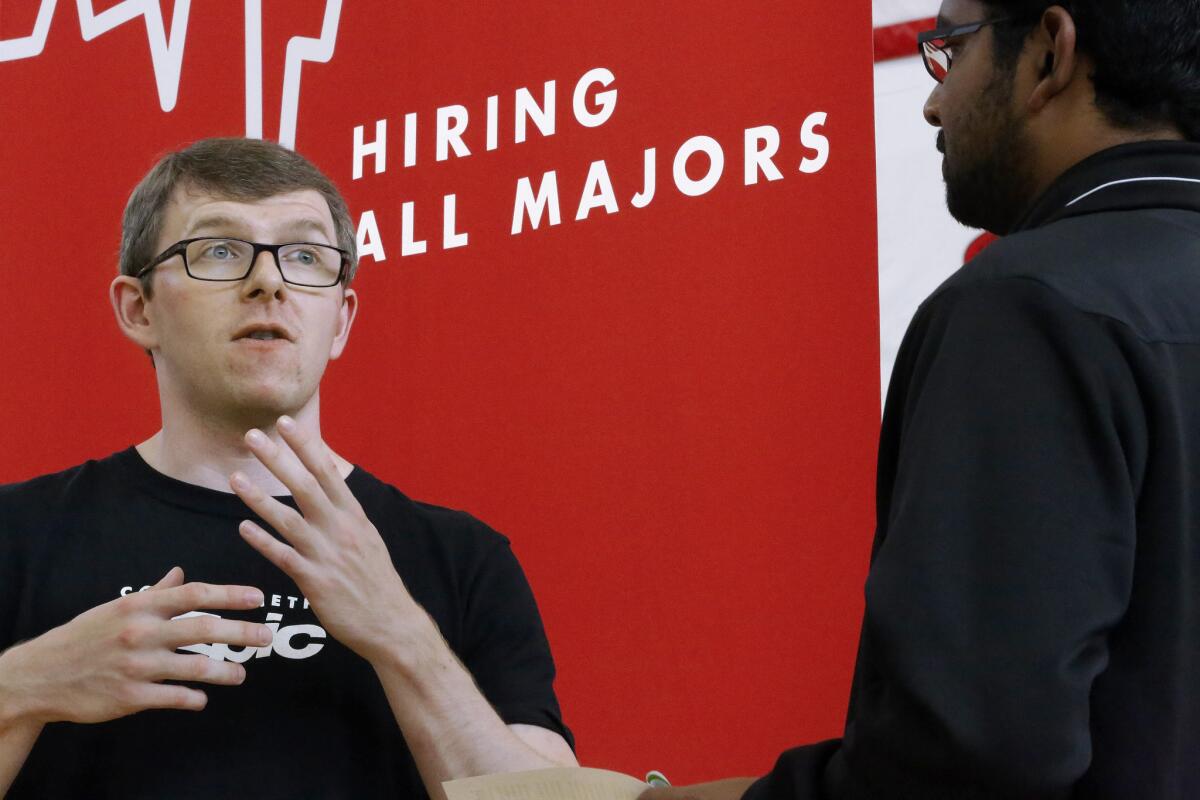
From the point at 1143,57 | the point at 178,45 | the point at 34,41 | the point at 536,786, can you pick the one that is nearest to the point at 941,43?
the point at 1143,57

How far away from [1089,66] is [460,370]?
4.35 feet

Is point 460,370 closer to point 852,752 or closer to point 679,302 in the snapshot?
point 679,302

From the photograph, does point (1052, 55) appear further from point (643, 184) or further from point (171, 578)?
point (643, 184)

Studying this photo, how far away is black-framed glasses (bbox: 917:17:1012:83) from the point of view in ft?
3.09

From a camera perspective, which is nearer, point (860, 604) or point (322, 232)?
point (322, 232)

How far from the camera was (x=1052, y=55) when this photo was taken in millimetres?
907

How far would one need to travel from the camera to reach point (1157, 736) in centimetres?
74

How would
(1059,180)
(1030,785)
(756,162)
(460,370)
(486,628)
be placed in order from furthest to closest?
(460,370) → (756,162) → (486,628) → (1059,180) → (1030,785)

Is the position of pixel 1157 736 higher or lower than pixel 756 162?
lower

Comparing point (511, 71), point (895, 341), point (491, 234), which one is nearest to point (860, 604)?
point (895, 341)

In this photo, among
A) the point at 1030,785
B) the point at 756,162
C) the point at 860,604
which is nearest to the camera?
the point at 1030,785

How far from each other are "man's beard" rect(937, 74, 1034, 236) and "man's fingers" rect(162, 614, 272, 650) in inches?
26.6

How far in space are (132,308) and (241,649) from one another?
0.40 m

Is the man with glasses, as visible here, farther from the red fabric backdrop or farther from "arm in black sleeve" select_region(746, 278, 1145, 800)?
"arm in black sleeve" select_region(746, 278, 1145, 800)
